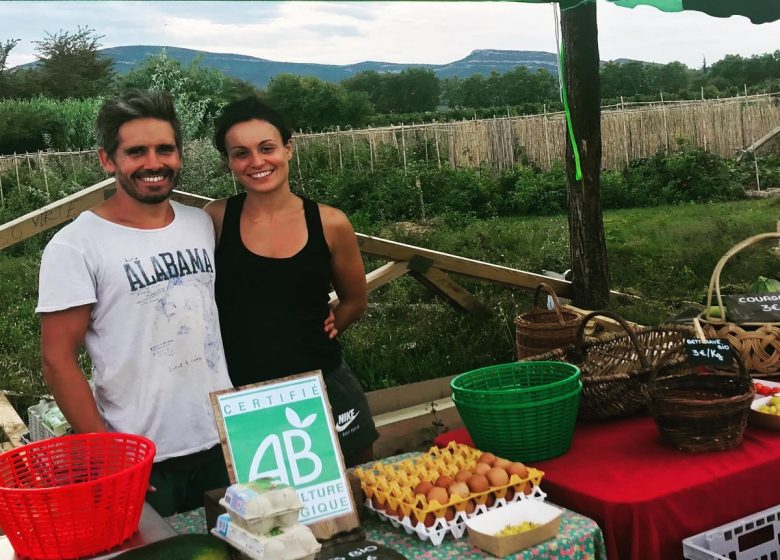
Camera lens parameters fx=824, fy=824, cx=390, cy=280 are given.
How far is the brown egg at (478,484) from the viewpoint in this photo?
6.36 feet

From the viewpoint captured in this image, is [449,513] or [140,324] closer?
[449,513]

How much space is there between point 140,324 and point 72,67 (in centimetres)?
3268

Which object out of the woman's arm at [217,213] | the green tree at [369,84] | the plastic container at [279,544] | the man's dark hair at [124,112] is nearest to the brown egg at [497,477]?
the plastic container at [279,544]

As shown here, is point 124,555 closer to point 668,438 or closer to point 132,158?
point 132,158

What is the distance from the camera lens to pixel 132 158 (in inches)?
88.6

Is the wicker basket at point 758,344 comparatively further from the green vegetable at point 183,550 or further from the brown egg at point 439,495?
the green vegetable at point 183,550

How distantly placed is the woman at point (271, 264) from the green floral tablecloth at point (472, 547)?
59 cm

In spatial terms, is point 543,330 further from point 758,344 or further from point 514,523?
point 514,523

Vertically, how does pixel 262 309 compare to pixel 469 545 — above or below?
above

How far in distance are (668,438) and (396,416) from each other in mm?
2399

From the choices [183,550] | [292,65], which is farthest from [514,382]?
[292,65]

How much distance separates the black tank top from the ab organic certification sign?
53 cm

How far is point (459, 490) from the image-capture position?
6.29 ft

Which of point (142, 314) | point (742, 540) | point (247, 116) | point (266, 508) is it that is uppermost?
point (247, 116)
